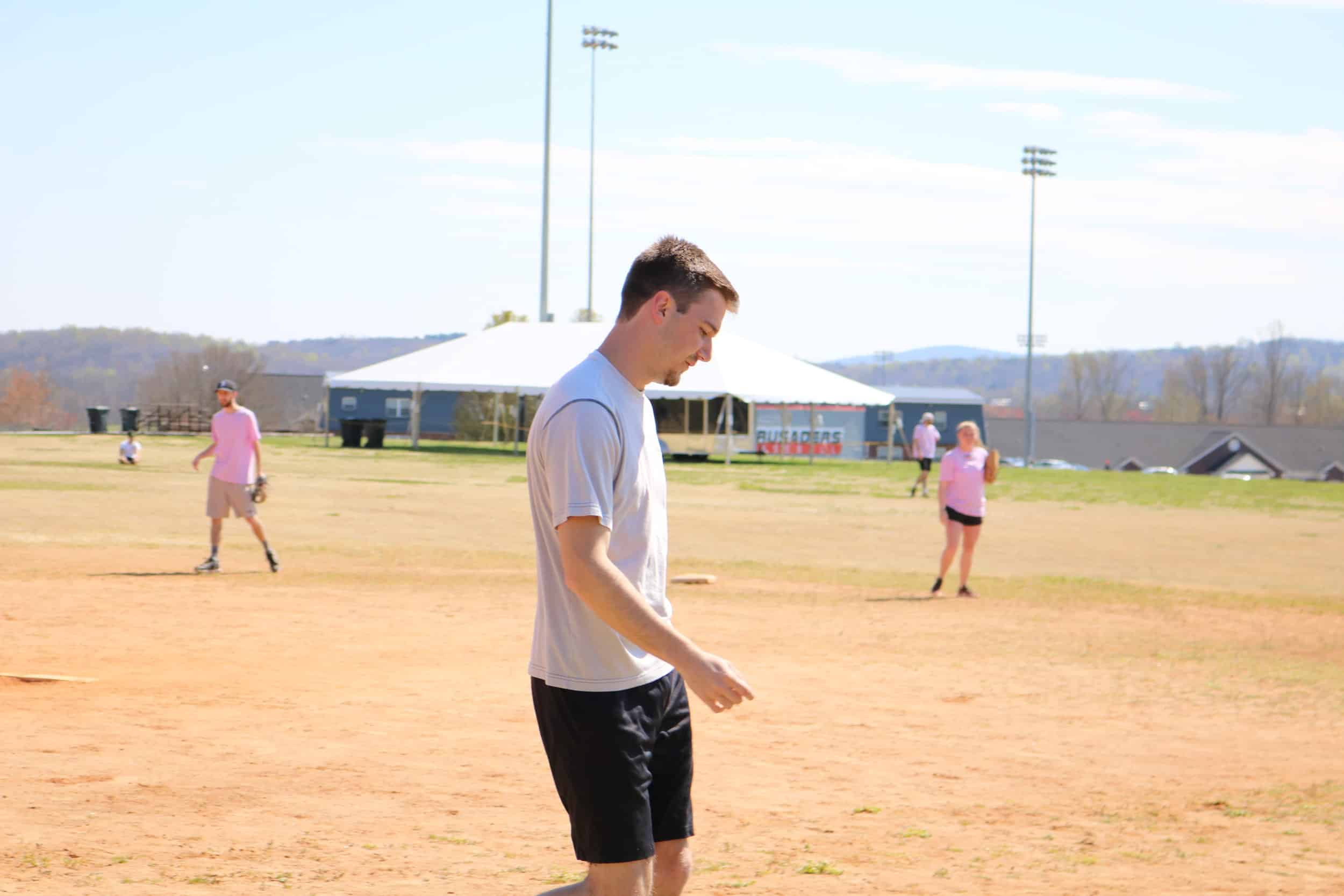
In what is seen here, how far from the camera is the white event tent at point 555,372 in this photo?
50.1 meters

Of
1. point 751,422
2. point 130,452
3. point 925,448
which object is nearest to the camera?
point 925,448

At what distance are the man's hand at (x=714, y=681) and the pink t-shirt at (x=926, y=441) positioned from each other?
106 feet

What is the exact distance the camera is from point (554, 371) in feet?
171

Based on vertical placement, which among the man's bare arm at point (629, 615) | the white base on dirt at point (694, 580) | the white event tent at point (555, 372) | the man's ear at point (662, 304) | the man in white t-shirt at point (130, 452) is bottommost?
the white base on dirt at point (694, 580)

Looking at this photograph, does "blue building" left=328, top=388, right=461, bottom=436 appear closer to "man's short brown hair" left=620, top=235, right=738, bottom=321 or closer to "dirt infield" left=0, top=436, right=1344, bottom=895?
"dirt infield" left=0, top=436, right=1344, bottom=895

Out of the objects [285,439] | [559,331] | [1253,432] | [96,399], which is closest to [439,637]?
[559,331]

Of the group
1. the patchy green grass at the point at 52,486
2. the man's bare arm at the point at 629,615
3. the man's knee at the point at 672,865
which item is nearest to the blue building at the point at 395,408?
the patchy green grass at the point at 52,486

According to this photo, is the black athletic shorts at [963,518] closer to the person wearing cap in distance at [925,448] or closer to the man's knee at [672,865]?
the man's knee at [672,865]

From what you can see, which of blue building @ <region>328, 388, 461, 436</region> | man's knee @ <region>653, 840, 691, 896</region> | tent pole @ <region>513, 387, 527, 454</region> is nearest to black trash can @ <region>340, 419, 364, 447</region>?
tent pole @ <region>513, 387, 527, 454</region>

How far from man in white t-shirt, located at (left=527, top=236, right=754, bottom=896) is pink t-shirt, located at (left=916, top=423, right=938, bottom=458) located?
105ft

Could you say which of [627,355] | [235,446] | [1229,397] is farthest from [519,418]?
[1229,397]

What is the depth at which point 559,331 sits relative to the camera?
56.1 meters

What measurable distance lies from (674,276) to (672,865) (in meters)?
1.59

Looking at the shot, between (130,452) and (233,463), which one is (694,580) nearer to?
(233,463)
